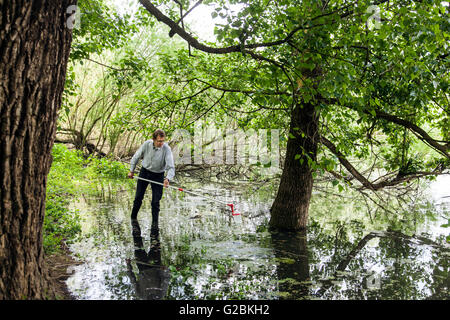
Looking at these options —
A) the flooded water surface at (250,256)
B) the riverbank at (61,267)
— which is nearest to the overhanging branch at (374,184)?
the flooded water surface at (250,256)

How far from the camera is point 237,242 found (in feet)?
19.5

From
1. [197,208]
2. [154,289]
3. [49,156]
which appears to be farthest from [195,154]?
[49,156]

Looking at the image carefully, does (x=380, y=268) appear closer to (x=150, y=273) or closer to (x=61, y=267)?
(x=150, y=273)

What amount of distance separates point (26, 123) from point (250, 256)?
360 centimetres

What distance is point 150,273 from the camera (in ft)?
14.3

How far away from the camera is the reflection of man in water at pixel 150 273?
3.84 m

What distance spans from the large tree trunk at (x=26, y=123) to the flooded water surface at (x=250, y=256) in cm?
120

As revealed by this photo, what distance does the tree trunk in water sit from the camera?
20.9 feet

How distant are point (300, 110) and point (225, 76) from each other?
63.0 inches

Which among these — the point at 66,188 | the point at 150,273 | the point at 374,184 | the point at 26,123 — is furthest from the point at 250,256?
the point at 66,188

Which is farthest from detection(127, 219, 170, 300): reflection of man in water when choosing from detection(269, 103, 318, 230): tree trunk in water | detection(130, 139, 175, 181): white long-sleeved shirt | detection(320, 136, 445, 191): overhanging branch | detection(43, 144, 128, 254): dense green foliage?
detection(320, 136, 445, 191): overhanging branch

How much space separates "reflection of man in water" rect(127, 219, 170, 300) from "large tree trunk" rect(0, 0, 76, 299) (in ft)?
4.12
